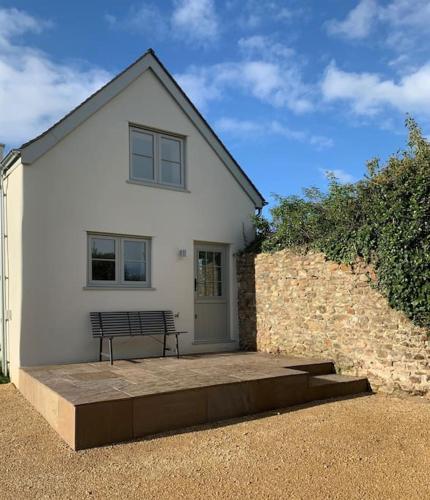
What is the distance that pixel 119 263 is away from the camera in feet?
31.8

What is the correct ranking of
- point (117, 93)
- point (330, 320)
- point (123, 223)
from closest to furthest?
point (330, 320) < point (123, 223) < point (117, 93)

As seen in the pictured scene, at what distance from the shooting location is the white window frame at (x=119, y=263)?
930 centimetres

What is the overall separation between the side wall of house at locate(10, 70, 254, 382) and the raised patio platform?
2.89 ft

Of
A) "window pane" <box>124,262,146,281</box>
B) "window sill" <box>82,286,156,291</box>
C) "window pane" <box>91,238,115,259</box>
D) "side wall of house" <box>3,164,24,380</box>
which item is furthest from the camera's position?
"window pane" <box>124,262,146,281</box>

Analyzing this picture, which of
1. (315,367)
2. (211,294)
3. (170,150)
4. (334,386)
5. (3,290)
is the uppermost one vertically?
(170,150)

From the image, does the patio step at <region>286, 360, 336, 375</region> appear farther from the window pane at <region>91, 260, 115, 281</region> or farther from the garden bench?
the window pane at <region>91, 260, 115, 281</region>

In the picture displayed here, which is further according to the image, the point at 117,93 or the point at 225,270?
the point at 225,270

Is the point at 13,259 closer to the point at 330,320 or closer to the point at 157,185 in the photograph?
the point at 157,185

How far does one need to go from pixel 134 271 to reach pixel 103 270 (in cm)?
70

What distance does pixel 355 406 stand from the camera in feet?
22.6

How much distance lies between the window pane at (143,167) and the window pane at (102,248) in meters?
1.59

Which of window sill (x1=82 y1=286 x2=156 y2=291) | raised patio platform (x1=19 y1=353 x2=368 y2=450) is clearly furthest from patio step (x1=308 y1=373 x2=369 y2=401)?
window sill (x1=82 y1=286 x2=156 y2=291)

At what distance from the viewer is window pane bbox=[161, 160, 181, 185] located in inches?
416

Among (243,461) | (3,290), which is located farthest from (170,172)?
(243,461)
